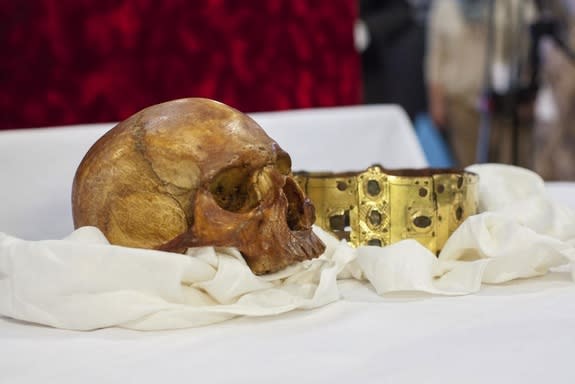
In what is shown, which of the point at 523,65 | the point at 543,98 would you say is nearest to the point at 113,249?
the point at 523,65

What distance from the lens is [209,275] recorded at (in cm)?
81

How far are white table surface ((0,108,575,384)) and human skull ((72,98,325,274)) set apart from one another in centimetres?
9

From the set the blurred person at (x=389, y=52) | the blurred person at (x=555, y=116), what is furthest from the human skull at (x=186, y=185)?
the blurred person at (x=555, y=116)

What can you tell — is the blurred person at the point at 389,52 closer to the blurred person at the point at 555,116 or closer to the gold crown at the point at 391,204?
the blurred person at the point at 555,116

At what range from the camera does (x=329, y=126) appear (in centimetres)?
163

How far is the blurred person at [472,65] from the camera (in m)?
2.71

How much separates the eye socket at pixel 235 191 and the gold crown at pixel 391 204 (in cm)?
15

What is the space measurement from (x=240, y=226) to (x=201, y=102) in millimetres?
137

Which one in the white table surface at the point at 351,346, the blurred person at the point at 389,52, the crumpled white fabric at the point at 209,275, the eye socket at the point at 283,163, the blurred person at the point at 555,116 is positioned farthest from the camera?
the blurred person at the point at 555,116

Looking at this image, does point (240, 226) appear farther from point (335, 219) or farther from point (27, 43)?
point (27, 43)

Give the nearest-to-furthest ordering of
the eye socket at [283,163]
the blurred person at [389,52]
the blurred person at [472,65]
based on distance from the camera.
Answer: the eye socket at [283,163] → the blurred person at [389,52] → the blurred person at [472,65]

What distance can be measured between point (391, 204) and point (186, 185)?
0.27 m

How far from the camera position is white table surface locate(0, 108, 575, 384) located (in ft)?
2.11

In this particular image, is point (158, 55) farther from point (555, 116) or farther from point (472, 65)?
point (555, 116)
